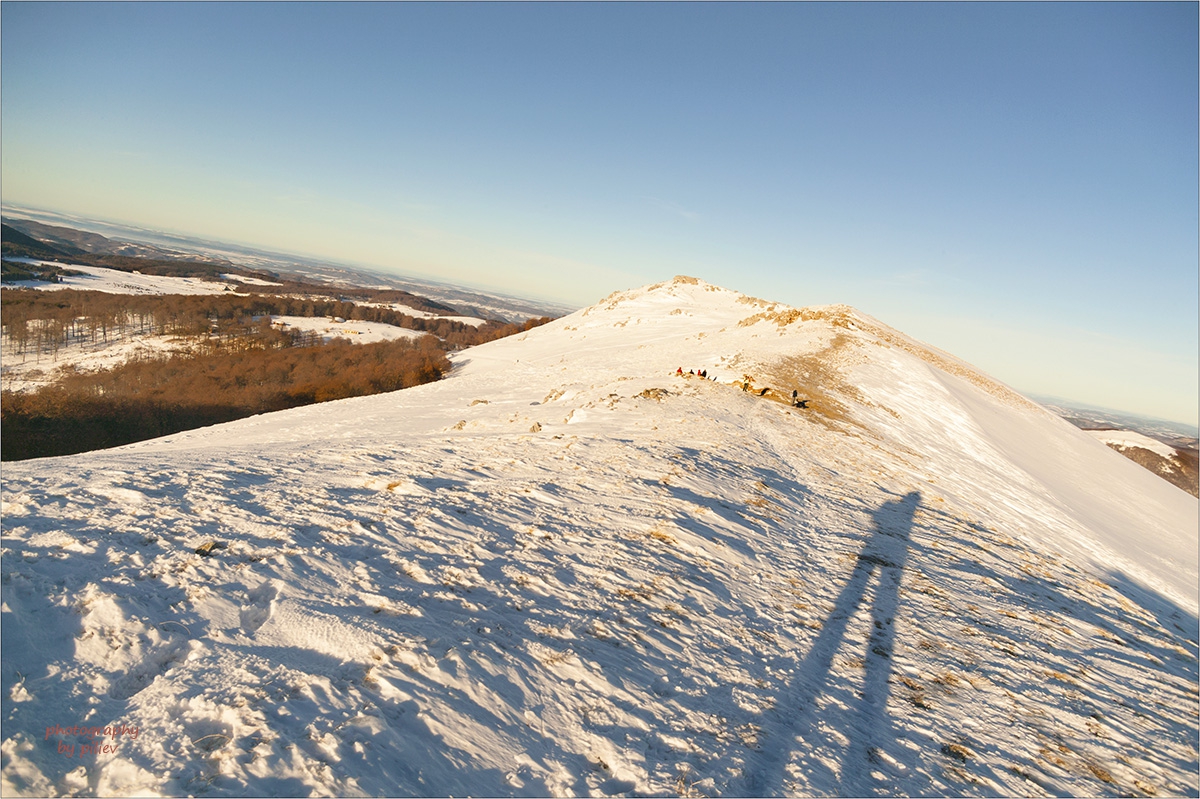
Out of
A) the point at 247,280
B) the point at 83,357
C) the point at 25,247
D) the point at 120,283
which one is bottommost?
the point at 83,357

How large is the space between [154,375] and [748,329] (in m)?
61.2

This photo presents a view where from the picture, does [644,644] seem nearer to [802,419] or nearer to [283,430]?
[802,419]

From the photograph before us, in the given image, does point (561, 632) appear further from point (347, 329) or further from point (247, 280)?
point (247, 280)

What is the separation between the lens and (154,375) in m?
49.6

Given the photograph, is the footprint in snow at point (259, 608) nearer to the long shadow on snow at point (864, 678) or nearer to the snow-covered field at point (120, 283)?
the long shadow on snow at point (864, 678)

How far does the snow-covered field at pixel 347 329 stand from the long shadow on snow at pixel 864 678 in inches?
3303

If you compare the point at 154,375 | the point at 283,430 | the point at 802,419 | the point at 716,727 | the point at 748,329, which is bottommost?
the point at 154,375

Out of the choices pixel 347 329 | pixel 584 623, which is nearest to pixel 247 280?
pixel 347 329

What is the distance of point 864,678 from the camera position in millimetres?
4707

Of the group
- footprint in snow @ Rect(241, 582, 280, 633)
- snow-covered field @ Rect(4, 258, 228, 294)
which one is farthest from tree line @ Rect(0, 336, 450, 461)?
snow-covered field @ Rect(4, 258, 228, 294)

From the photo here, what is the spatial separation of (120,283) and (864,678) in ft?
497

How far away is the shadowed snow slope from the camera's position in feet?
9.77

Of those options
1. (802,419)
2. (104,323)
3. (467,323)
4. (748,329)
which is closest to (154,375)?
(104,323)

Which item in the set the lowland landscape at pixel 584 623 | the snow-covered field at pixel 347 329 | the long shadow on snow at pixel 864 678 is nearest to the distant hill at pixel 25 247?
the snow-covered field at pixel 347 329
